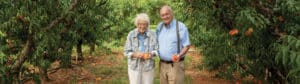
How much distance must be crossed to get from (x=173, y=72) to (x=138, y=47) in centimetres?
49

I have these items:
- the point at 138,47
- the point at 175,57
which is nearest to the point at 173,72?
the point at 175,57

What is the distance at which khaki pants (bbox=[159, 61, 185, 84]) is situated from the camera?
543 cm

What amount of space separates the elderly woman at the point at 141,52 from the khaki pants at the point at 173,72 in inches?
5.8

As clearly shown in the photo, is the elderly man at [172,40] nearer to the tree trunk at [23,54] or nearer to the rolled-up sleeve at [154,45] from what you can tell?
the rolled-up sleeve at [154,45]

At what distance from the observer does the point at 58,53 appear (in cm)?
787

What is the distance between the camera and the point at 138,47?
542cm

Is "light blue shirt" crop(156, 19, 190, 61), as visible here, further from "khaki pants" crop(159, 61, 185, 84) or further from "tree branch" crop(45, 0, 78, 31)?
"tree branch" crop(45, 0, 78, 31)

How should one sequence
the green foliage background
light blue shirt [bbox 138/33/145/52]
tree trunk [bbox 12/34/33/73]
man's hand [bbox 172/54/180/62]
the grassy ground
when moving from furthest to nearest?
the grassy ground < tree trunk [bbox 12/34/33/73] < light blue shirt [bbox 138/33/145/52] < man's hand [bbox 172/54/180/62] < the green foliage background

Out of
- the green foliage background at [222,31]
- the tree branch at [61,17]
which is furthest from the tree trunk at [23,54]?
the tree branch at [61,17]

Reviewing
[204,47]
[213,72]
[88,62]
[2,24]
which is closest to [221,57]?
[204,47]

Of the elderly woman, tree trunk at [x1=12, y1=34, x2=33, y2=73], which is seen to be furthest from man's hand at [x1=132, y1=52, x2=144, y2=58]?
tree trunk at [x1=12, y1=34, x2=33, y2=73]

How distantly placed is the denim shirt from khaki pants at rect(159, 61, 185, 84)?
0.15 meters

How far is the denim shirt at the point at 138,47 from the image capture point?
5.34 meters

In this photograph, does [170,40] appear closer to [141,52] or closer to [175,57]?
[175,57]
